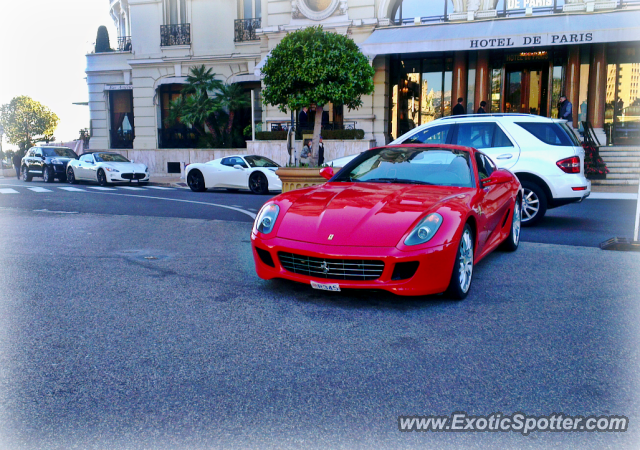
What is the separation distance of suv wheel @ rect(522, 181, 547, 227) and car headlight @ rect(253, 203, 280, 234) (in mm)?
5474

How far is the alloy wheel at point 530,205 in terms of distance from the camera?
943cm

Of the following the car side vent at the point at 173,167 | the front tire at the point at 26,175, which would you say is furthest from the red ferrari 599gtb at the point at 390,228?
the car side vent at the point at 173,167

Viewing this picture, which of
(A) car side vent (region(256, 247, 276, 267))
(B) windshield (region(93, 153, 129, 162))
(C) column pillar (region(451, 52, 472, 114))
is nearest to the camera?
(A) car side vent (region(256, 247, 276, 267))

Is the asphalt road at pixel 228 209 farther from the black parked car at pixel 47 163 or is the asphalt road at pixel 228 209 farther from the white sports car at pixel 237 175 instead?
the black parked car at pixel 47 163

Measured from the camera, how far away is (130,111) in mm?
32125

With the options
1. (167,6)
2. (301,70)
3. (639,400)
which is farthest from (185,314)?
(167,6)

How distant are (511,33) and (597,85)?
4921mm

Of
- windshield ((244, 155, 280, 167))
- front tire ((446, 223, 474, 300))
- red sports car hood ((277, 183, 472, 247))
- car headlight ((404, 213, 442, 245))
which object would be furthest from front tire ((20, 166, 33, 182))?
car headlight ((404, 213, 442, 245))

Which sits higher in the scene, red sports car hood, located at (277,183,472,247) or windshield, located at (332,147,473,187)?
windshield, located at (332,147,473,187)

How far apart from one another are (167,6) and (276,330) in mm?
28110

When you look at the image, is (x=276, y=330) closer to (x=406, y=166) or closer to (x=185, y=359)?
(x=185, y=359)

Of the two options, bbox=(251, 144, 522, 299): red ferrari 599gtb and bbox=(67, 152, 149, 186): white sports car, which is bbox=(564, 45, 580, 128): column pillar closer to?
bbox=(67, 152, 149, 186): white sports car

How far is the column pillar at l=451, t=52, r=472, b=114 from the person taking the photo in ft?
76.7

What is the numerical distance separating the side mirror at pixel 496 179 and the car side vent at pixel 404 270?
164cm
